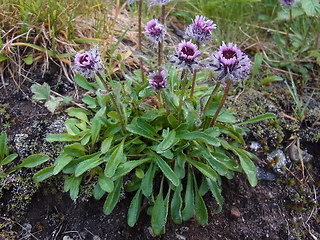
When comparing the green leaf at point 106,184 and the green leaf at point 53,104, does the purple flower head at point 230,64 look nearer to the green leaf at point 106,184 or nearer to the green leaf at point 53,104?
the green leaf at point 106,184

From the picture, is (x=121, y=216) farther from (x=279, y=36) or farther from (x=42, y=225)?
(x=279, y=36)

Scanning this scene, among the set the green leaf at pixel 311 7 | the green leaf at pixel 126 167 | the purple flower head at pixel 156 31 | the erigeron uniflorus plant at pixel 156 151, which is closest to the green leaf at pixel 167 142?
the erigeron uniflorus plant at pixel 156 151

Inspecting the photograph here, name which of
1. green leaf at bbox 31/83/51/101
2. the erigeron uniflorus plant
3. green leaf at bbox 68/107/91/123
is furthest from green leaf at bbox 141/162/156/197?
green leaf at bbox 31/83/51/101

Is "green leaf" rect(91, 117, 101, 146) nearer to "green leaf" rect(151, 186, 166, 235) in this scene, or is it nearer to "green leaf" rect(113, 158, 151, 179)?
"green leaf" rect(113, 158, 151, 179)

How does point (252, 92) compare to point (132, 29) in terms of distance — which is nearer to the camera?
point (252, 92)

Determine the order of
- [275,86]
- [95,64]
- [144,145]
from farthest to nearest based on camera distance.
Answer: [275,86]
[144,145]
[95,64]

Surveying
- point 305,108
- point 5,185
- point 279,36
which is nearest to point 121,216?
→ point 5,185

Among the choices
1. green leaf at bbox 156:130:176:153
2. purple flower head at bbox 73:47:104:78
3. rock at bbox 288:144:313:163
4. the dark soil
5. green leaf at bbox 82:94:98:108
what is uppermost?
purple flower head at bbox 73:47:104:78
